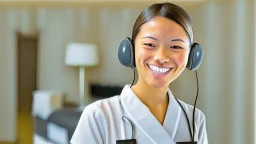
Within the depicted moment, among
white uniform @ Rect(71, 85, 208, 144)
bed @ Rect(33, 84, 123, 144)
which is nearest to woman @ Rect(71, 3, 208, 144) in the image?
white uniform @ Rect(71, 85, 208, 144)

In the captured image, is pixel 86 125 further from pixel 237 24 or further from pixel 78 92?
pixel 237 24

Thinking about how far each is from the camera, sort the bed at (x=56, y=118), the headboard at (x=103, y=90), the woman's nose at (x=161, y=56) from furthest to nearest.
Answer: the headboard at (x=103, y=90) → the bed at (x=56, y=118) → the woman's nose at (x=161, y=56)

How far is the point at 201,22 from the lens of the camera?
4.35 feet

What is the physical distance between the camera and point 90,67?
1429 mm

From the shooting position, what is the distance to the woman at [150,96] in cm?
54

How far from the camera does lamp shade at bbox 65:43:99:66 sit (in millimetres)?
1411

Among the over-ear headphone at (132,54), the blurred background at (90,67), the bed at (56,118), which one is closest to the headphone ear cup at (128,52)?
the over-ear headphone at (132,54)

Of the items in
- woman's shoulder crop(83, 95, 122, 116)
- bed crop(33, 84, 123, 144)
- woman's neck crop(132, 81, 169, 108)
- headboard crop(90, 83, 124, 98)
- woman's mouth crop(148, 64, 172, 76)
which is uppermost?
woman's mouth crop(148, 64, 172, 76)

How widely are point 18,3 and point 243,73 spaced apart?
0.91 metres

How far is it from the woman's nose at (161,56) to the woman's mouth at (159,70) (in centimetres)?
1

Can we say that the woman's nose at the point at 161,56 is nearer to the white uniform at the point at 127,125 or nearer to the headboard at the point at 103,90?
the white uniform at the point at 127,125

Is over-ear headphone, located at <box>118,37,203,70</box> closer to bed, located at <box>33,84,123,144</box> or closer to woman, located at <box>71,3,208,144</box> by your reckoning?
woman, located at <box>71,3,208,144</box>

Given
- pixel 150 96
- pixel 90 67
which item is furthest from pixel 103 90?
pixel 150 96

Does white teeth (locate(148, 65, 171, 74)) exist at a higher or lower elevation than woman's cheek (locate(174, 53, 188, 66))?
lower
